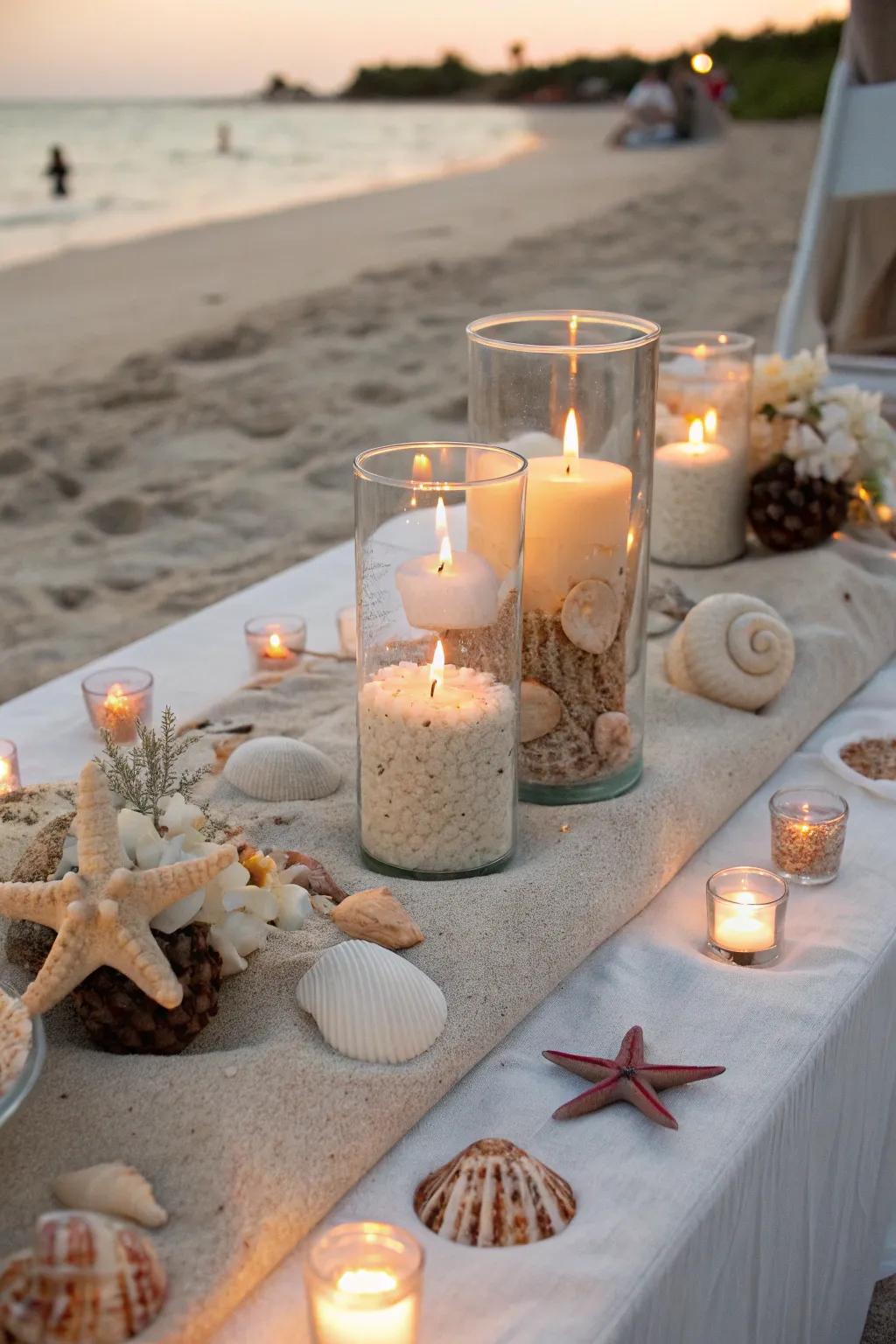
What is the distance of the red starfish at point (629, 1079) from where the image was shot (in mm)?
1081

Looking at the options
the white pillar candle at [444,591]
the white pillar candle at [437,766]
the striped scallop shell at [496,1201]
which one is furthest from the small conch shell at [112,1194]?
the white pillar candle at [444,591]

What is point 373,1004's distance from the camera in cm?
111

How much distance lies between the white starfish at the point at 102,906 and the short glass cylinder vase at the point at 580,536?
0.54m

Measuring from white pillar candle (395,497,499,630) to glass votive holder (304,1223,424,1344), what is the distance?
624 millimetres

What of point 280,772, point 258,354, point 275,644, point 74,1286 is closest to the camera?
point 74,1286

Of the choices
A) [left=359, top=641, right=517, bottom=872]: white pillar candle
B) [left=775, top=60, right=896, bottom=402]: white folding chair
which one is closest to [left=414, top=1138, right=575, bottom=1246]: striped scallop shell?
[left=359, top=641, right=517, bottom=872]: white pillar candle

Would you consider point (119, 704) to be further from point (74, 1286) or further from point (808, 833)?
point (74, 1286)

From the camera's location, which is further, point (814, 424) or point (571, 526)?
point (814, 424)

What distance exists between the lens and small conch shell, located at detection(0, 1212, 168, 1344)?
814 mm

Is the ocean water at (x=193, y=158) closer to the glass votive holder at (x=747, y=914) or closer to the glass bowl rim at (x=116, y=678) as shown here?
the glass bowl rim at (x=116, y=678)

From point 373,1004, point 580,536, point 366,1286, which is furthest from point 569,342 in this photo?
point 366,1286

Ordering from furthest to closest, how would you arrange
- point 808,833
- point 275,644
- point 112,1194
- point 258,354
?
point 258,354 < point 275,644 < point 808,833 < point 112,1194

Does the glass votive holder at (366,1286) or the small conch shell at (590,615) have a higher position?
the small conch shell at (590,615)

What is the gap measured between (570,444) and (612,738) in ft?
1.11
